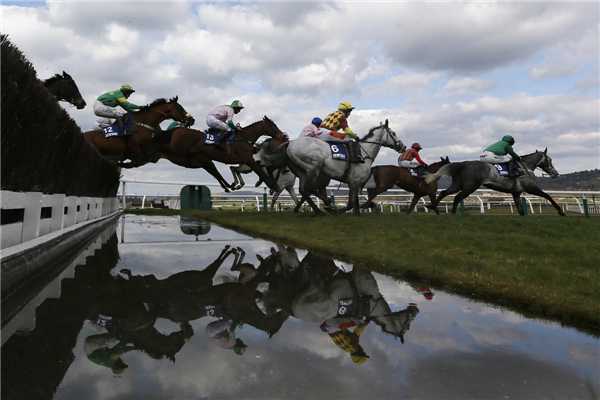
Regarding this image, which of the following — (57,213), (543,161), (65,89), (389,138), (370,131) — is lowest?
(57,213)

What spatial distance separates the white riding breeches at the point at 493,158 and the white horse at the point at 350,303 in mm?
8996

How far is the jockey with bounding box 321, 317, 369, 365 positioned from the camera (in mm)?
2174

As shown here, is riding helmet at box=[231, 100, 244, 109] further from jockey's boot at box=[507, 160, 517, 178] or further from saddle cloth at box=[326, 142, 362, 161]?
jockey's boot at box=[507, 160, 517, 178]

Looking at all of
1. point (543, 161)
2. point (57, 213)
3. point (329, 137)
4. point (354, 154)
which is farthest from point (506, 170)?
point (57, 213)

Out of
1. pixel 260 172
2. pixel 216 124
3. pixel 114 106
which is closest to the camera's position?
pixel 114 106

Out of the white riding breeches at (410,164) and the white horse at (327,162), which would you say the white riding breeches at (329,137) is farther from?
the white riding breeches at (410,164)

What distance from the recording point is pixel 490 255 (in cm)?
487

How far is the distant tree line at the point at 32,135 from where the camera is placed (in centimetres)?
417

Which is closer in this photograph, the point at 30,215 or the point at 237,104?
the point at 30,215

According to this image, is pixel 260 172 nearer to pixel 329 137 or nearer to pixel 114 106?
pixel 329 137

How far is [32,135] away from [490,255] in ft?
21.1

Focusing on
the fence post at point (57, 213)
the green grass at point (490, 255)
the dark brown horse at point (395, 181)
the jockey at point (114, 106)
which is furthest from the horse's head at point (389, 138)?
the fence post at point (57, 213)

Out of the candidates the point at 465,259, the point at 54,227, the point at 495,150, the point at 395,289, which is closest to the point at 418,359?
the point at 395,289

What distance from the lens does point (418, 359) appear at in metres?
2.12
